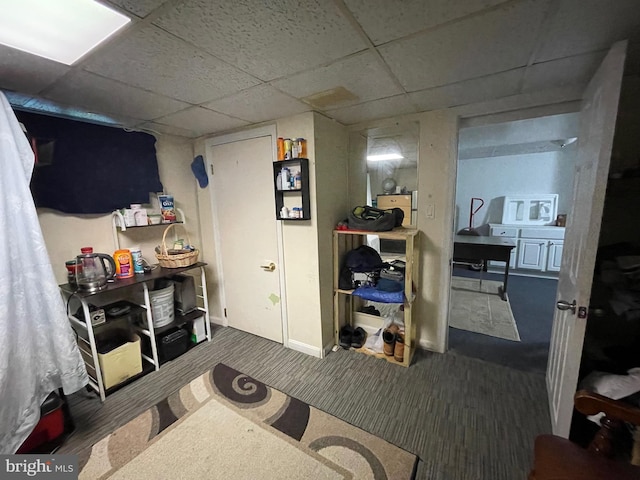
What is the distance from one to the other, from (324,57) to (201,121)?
1.39m

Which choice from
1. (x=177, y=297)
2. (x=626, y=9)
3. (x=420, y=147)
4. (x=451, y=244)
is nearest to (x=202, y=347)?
(x=177, y=297)

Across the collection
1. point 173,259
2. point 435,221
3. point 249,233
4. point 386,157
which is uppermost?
point 386,157

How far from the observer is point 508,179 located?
500cm

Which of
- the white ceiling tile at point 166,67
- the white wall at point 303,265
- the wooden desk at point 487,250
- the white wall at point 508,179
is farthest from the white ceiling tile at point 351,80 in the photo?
the white wall at point 508,179

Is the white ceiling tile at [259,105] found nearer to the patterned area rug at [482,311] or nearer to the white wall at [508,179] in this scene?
the patterned area rug at [482,311]

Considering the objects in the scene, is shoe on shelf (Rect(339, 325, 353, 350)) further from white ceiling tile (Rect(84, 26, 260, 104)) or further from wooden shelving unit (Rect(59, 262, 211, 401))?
white ceiling tile (Rect(84, 26, 260, 104))

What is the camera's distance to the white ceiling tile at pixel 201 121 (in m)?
2.00

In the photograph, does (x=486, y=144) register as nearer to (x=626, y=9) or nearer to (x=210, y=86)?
(x=626, y=9)

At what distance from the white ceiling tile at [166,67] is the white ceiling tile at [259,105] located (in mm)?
94

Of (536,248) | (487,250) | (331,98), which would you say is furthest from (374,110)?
(536,248)

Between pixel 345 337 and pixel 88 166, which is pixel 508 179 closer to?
pixel 345 337

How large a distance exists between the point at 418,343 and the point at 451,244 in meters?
0.98

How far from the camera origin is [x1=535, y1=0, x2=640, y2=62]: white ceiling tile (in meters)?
0.94

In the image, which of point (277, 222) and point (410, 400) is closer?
point (410, 400)
